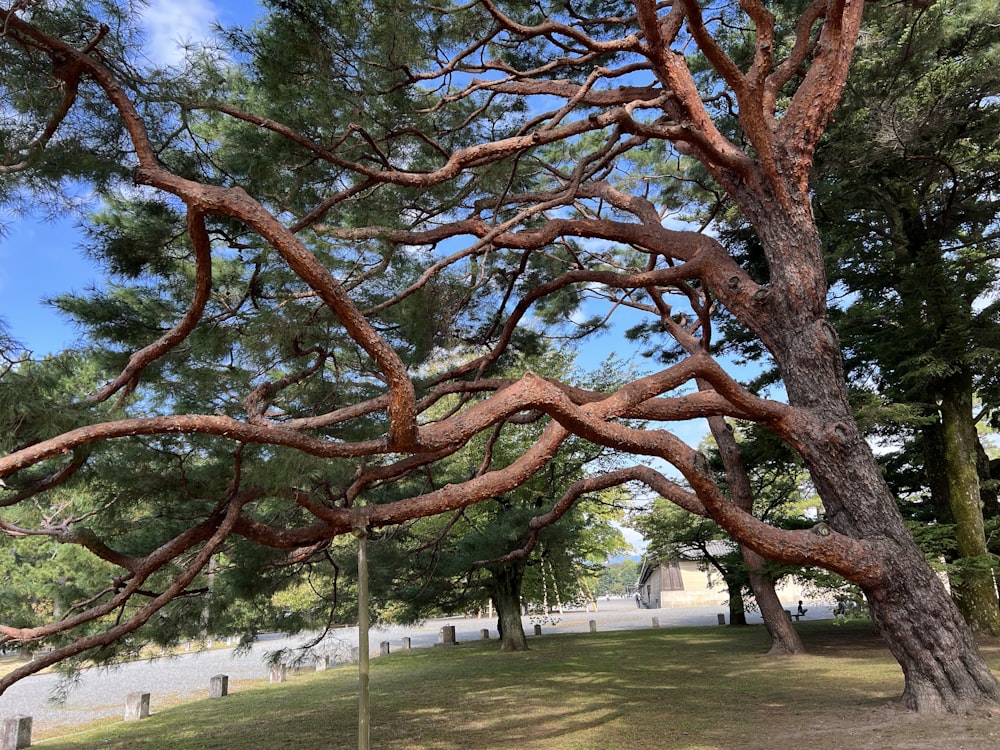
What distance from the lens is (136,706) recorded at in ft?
29.3

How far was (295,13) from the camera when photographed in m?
4.67

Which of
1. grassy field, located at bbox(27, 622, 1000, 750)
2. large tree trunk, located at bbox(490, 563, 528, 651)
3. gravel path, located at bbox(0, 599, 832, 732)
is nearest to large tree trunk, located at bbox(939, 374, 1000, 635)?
grassy field, located at bbox(27, 622, 1000, 750)

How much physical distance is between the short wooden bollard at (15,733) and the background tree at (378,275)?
354cm

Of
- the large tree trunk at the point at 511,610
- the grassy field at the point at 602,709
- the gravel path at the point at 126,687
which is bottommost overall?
the gravel path at the point at 126,687

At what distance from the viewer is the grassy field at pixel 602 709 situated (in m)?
4.70

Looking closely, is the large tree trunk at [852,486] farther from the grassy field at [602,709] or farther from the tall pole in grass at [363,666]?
the tall pole in grass at [363,666]

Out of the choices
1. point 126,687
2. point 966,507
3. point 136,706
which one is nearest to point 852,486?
point 966,507

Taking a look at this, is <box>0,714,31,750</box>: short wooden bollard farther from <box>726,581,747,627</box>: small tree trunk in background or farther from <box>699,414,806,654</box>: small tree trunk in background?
<box>726,581,747,627</box>: small tree trunk in background

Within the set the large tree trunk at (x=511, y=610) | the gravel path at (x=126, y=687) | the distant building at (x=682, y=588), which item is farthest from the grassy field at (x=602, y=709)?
the distant building at (x=682, y=588)

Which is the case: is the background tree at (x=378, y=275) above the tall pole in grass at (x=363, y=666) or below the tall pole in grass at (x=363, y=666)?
above

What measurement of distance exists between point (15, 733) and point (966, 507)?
11.9m

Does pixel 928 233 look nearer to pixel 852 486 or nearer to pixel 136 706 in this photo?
pixel 852 486

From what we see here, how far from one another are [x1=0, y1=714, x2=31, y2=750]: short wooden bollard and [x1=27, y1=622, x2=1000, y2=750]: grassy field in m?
0.26

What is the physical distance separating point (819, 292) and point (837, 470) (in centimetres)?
150
